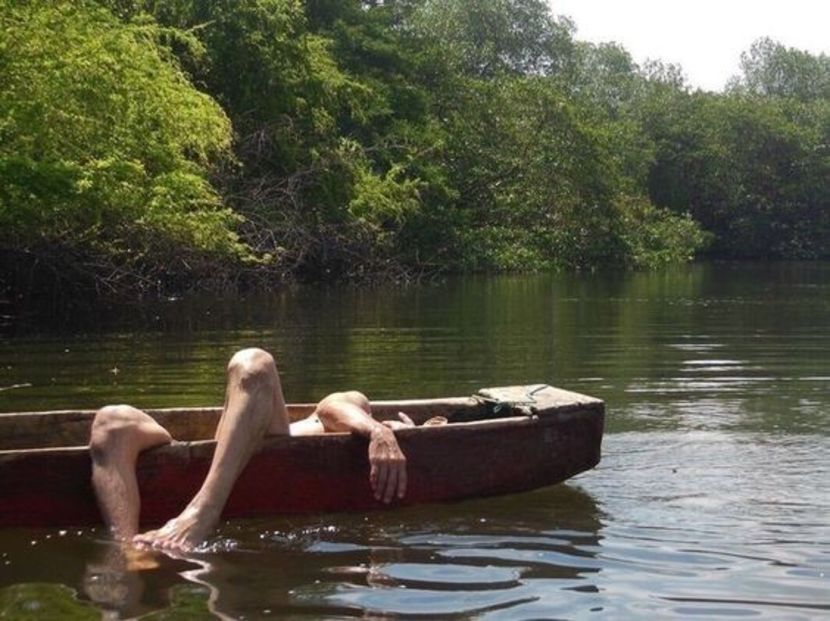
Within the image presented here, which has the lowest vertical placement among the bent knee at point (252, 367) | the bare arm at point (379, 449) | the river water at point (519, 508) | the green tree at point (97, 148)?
the river water at point (519, 508)

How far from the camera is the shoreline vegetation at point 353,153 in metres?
17.7

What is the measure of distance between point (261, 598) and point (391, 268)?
27.9 meters

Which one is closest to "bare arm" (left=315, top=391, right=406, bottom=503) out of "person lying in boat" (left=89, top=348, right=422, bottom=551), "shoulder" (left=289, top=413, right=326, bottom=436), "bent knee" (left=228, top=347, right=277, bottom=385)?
"shoulder" (left=289, top=413, right=326, bottom=436)

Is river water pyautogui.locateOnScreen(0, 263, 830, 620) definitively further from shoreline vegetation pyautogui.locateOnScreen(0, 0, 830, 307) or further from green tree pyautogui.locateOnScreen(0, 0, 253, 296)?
shoreline vegetation pyautogui.locateOnScreen(0, 0, 830, 307)

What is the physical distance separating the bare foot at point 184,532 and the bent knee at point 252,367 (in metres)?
0.63

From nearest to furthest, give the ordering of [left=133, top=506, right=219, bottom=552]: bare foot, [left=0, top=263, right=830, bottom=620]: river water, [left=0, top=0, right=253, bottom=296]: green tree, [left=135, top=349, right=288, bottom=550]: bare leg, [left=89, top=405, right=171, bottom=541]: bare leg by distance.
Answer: [left=0, top=263, right=830, bottom=620]: river water → [left=133, top=506, right=219, bottom=552]: bare foot → [left=135, top=349, right=288, bottom=550]: bare leg → [left=89, top=405, right=171, bottom=541]: bare leg → [left=0, top=0, right=253, bottom=296]: green tree

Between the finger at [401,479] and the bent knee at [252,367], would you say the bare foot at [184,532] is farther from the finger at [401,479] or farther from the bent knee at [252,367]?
the finger at [401,479]

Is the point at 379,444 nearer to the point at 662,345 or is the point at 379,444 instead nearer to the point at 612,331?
the point at 662,345

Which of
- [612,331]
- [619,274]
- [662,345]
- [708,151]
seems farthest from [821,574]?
[708,151]

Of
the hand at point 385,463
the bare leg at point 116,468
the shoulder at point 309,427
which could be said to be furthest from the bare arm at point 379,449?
the bare leg at point 116,468

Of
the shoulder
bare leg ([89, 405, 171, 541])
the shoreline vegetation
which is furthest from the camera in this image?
the shoreline vegetation

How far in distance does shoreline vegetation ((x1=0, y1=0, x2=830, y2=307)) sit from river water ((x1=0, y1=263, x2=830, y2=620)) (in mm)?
2427

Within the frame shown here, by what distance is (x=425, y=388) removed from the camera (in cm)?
1168

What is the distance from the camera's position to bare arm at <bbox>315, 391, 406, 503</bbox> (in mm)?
6477
